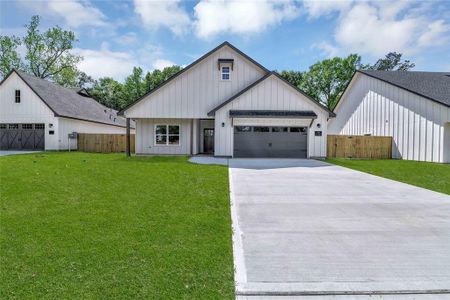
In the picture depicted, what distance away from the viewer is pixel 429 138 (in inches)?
642

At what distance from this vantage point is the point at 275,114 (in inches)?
628

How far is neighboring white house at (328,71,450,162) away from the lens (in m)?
15.8

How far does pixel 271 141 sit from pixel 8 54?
40.4 metres

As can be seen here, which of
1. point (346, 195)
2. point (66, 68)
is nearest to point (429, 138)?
point (346, 195)

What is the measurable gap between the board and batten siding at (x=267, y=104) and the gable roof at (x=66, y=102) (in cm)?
1405

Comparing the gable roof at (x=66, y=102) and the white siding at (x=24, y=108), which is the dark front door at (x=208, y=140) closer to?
the gable roof at (x=66, y=102)

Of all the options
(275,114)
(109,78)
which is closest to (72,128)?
(275,114)

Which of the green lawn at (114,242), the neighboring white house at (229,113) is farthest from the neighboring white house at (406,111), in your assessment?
the green lawn at (114,242)

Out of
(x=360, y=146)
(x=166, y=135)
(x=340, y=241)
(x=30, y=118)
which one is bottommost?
(x=340, y=241)

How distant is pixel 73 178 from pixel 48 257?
616 cm

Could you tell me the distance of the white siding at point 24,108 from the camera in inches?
851

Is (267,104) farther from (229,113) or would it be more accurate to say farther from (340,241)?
(340,241)

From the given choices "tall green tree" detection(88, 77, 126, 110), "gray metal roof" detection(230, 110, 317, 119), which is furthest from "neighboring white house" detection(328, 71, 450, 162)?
"tall green tree" detection(88, 77, 126, 110)

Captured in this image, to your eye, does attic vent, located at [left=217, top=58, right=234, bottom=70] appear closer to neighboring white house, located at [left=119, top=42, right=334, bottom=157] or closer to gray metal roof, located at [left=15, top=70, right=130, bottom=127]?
neighboring white house, located at [left=119, top=42, right=334, bottom=157]
